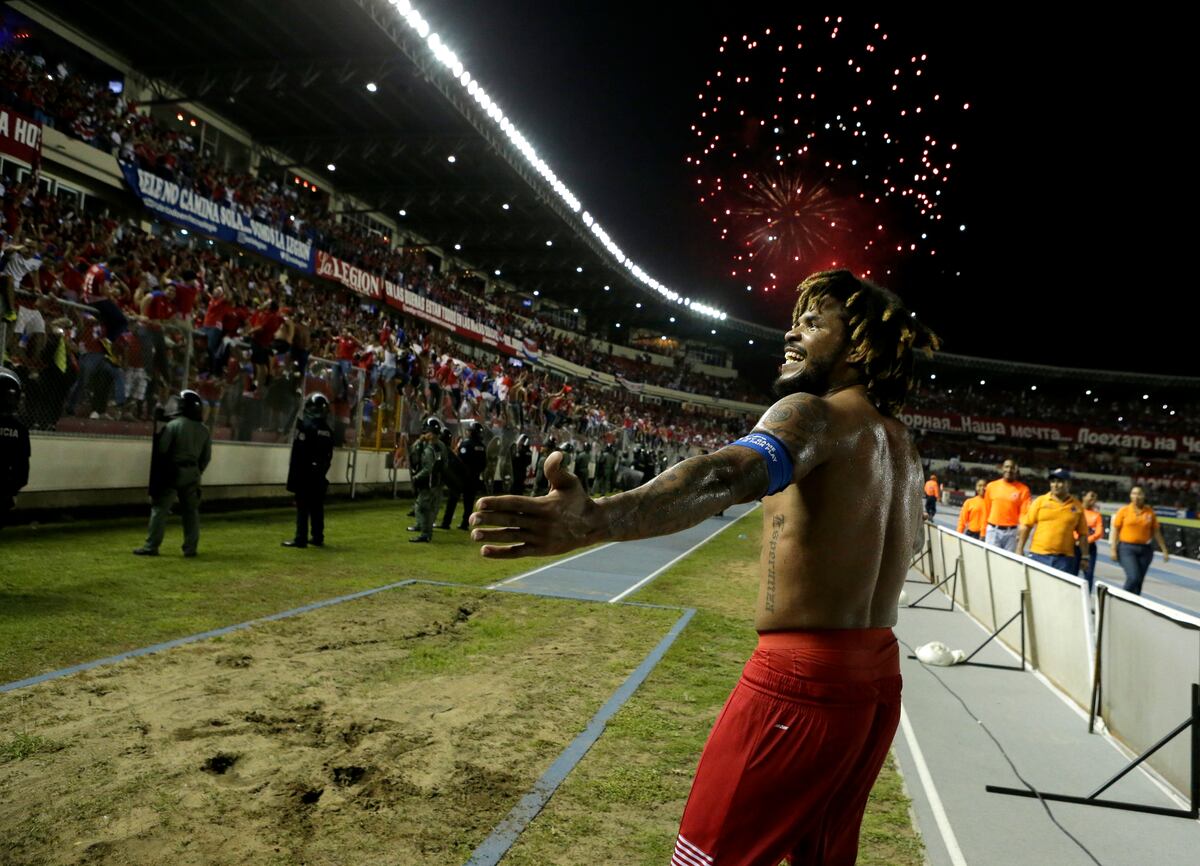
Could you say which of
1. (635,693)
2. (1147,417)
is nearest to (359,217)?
(635,693)

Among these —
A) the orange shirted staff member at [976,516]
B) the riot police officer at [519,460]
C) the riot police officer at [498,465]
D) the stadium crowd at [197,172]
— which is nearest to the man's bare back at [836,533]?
the orange shirted staff member at [976,516]

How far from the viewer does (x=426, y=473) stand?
12.6 meters

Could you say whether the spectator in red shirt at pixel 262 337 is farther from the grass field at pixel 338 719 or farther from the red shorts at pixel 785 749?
the red shorts at pixel 785 749

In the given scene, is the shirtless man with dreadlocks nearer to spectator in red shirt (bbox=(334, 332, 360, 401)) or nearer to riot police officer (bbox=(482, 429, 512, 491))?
spectator in red shirt (bbox=(334, 332, 360, 401))

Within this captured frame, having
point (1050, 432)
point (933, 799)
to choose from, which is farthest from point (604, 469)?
point (1050, 432)

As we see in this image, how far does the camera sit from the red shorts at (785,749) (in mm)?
1657

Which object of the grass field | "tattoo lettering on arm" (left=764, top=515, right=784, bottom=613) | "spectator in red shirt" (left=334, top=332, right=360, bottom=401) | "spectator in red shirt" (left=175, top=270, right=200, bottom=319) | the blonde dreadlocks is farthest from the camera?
"spectator in red shirt" (left=334, top=332, right=360, bottom=401)

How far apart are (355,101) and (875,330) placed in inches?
1135

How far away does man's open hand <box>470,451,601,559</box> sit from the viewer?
144 cm

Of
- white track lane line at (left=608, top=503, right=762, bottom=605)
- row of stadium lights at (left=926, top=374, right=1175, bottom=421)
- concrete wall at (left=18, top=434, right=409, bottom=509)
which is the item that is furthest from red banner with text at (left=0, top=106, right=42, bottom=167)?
row of stadium lights at (left=926, top=374, right=1175, bottom=421)

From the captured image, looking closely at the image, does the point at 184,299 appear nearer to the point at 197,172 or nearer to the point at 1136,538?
the point at 197,172

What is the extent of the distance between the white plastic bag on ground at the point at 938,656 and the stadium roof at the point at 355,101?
21373 mm

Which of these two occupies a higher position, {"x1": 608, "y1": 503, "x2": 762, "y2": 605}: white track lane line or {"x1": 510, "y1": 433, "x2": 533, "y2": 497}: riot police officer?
{"x1": 510, "y1": 433, "x2": 533, "y2": 497}: riot police officer

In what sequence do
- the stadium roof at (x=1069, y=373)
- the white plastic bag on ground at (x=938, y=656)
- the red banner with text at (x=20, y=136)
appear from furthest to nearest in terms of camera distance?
the stadium roof at (x=1069, y=373), the red banner with text at (x=20, y=136), the white plastic bag on ground at (x=938, y=656)
